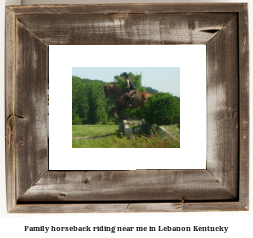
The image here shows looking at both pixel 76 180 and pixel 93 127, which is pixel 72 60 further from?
pixel 76 180

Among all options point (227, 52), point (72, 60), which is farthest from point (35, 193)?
point (227, 52)

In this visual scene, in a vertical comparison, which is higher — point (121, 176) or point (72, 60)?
point (72, 60)

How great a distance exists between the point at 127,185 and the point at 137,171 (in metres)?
0.05

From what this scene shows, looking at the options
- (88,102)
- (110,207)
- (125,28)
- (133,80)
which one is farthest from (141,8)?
→ (110,207)

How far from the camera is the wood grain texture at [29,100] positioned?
59 centimetres

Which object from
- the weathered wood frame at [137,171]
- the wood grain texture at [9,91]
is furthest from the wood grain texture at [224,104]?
the wood grain texture at [9,91]

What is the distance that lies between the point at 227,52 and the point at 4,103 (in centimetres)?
65

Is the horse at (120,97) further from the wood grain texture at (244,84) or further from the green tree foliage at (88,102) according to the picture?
the wood grain texture at (244,84)

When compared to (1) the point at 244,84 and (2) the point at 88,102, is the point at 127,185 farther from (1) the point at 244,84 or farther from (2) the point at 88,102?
(1) the point at 244,84

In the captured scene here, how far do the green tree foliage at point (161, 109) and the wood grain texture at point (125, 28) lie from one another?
0.51ft

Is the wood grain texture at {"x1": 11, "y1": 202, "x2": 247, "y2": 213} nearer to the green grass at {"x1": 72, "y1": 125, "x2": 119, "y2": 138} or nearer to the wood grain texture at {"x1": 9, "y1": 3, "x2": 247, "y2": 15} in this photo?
the green grass at {"x1": 72, "y1": 125, "x2": 119, "y2": 138}

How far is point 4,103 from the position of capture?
62 centimetres

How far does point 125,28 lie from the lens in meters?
0.58
